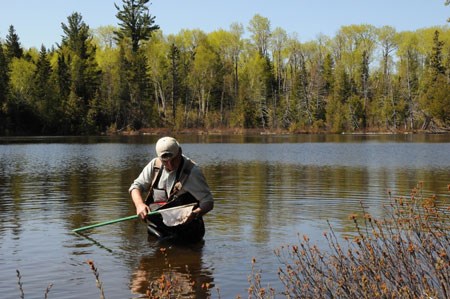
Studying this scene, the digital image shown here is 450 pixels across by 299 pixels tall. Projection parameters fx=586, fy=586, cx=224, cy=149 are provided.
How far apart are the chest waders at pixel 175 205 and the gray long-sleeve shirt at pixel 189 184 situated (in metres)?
0.06

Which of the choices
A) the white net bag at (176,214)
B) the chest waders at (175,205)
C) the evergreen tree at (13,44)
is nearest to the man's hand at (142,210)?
the white net bag at (176,214)

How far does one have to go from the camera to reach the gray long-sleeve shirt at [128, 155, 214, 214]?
11.1 meters

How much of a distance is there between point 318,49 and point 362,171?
3214 inches

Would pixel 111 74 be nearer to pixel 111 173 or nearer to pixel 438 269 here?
pixel 111 173

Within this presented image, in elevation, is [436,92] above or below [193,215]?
above

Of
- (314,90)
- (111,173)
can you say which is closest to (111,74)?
(314,90)

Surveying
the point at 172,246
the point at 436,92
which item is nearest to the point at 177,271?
the point at 172,246

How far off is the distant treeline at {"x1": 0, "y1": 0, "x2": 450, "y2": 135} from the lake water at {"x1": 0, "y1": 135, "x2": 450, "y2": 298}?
60.4m

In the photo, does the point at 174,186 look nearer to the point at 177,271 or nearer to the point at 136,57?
the point at 177,271

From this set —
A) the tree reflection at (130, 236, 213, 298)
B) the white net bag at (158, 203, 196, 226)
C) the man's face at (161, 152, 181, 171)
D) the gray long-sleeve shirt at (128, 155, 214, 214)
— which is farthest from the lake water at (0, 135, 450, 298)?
the man's face at (161, 152, 181, 171)

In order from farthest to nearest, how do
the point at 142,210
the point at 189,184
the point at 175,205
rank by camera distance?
the point at 175,205 < the point at 189,184 < the point at 142,210

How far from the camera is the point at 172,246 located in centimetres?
1175

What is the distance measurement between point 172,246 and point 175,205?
3.22ft

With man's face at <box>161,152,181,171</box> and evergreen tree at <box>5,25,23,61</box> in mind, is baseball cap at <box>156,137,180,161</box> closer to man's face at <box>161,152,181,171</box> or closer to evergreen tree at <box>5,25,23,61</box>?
man's face at <box>161,152,181,171</box>
